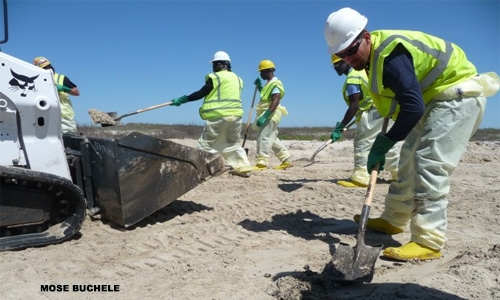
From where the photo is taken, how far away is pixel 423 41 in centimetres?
323

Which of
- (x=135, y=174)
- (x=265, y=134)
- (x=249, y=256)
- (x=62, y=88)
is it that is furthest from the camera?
(x=265, y=134)

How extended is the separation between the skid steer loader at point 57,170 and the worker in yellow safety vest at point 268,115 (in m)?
4.15

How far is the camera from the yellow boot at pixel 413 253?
328 cm

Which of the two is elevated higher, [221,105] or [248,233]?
[221,105]

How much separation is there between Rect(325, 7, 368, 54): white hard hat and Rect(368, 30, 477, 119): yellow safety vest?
6.2 inches

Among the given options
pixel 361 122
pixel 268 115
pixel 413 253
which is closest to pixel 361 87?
pixel 361 122

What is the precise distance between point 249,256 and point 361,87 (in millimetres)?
3691

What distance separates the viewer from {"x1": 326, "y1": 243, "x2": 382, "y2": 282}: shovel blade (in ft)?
9.53

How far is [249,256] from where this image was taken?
355 cm

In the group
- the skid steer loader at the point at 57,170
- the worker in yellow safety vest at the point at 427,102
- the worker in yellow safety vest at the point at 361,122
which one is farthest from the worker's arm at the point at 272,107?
the worker in yellow safety vest at the point at 427,102

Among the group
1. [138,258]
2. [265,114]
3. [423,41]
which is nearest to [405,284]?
[423,41]

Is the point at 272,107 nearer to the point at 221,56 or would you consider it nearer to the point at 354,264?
the point at 221,56

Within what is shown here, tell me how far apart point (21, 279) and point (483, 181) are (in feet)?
21.7

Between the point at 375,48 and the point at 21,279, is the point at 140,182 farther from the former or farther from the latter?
the point at 375,48
